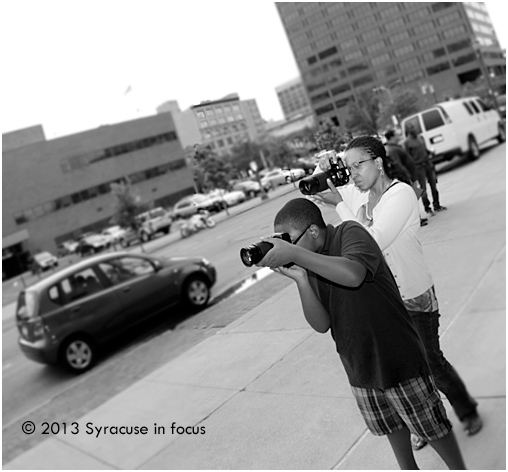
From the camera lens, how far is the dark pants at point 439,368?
3.39 ft

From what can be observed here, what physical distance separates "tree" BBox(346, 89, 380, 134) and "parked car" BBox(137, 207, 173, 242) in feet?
63.4

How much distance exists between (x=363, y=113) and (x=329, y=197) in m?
0.37

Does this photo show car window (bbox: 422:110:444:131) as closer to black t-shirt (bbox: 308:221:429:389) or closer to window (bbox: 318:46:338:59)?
window (bbox: 318:46:338:59)

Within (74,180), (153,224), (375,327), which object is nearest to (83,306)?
(375,327)

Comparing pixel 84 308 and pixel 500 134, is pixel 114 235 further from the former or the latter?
pixel 500 134

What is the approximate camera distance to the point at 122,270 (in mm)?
4812

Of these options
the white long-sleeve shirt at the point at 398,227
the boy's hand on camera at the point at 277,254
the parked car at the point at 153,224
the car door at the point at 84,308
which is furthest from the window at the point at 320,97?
the parked car at the point at 153,224

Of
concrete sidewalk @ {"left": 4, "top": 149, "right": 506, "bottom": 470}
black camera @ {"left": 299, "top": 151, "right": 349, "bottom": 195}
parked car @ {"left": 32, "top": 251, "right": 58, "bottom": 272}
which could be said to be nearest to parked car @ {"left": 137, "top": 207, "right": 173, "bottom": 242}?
parked car @ {"left": 32, "top": 251, "right": 58, "bottom": 272}

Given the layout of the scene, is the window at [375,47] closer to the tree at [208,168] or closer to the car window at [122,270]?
the tree at [208,168]

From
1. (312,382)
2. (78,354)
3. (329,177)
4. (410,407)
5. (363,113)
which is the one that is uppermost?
(363,113)

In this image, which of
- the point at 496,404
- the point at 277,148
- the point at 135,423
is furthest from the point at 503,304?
the point at 135,423

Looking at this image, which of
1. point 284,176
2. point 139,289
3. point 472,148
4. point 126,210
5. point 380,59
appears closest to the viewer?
point 284,176

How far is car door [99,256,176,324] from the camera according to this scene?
2.92 meters

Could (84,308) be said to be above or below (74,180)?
below
